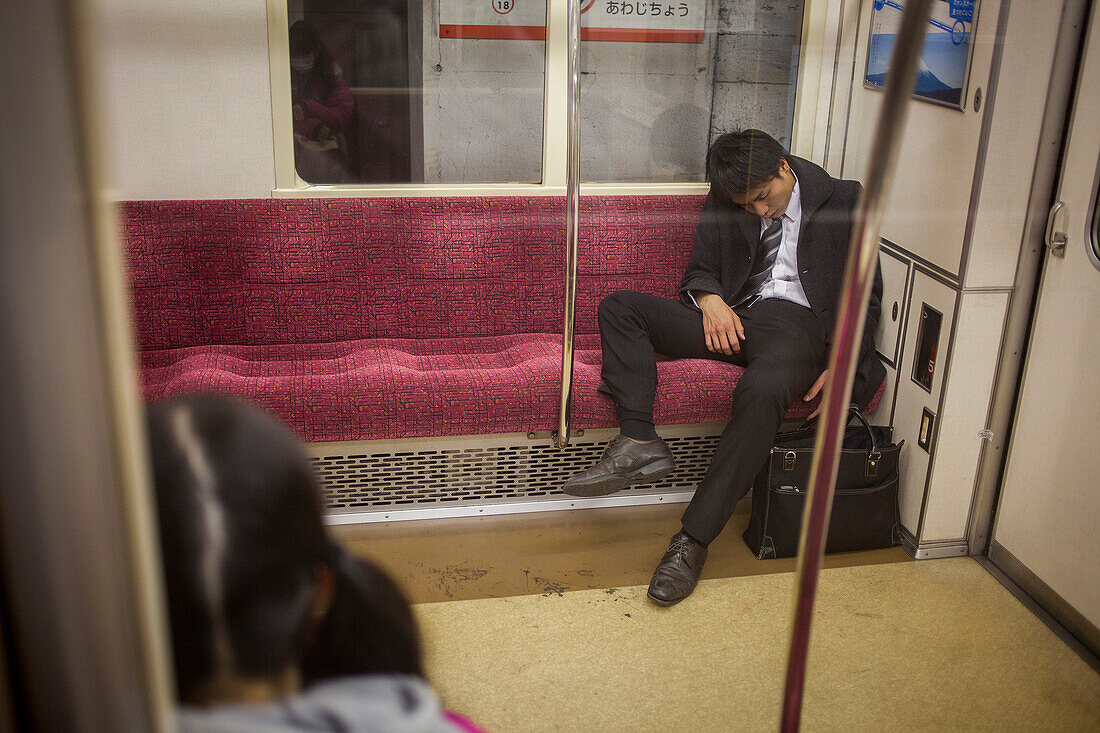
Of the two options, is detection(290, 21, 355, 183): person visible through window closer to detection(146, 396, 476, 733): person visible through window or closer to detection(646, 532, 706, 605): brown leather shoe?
detection(646, 532, 706, 605): brown leather shoe

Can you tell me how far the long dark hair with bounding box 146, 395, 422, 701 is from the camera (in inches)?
15.7

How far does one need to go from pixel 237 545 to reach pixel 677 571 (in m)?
1.36

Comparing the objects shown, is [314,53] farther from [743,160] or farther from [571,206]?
[743,160]

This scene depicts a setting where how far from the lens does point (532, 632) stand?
149cm

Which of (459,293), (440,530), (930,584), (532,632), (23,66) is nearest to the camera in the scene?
(23,66)

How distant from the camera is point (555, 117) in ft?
7.36

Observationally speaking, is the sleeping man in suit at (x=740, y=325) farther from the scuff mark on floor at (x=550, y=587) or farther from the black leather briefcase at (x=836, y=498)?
the scuff mark on floor at (x=550, y=587)

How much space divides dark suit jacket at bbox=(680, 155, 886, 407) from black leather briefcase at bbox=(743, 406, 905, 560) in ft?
0.58

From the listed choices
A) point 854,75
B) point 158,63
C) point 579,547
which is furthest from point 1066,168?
point 158,63

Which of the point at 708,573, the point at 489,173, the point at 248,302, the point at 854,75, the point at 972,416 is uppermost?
the point at 854,75

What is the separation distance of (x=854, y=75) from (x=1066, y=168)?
1.54 ft

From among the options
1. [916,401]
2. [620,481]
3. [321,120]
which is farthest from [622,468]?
[321,120]

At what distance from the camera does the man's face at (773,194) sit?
Result: 181cm

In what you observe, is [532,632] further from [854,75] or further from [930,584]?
[854,75]
